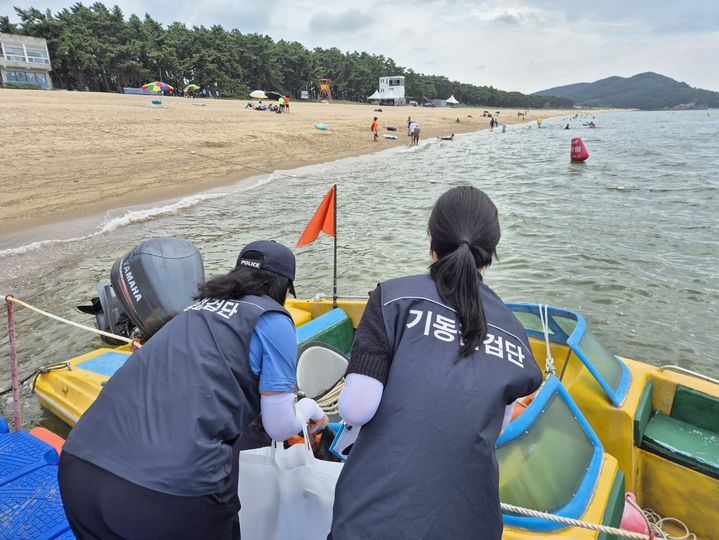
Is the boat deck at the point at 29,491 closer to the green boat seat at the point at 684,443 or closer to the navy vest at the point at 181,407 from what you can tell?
the navy vest at the point at 181,407

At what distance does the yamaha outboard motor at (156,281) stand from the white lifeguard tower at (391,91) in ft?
258

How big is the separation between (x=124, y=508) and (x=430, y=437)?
105 centimetres

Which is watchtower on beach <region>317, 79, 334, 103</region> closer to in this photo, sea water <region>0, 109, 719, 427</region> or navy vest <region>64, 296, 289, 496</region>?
sea water <region>0, 109, 719, 427</region>

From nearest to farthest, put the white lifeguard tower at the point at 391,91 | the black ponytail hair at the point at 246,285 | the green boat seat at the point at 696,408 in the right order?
the black ponytail hair at the point at 246,285 < the green boat seat at the point at 696,408 < the white lifeguard tower at the point at 391,91

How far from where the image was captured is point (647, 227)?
456 inches

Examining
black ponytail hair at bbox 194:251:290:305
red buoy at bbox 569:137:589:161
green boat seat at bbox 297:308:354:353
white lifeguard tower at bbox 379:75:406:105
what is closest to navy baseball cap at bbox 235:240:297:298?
black ponytail hair at bbox 194:251:290:305

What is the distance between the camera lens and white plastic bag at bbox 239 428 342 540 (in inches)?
73.5

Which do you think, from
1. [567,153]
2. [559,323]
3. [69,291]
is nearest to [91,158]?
[69,291]

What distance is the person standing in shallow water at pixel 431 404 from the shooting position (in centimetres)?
121

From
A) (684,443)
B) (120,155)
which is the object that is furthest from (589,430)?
(120,155)

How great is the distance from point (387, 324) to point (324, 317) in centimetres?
309

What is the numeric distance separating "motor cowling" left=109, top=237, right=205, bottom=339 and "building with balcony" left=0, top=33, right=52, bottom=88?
47.6m

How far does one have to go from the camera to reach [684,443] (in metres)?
2.88

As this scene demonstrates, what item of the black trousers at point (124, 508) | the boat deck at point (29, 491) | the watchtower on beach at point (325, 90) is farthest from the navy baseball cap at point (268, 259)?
the watchtower on beach at point (325, 90)
